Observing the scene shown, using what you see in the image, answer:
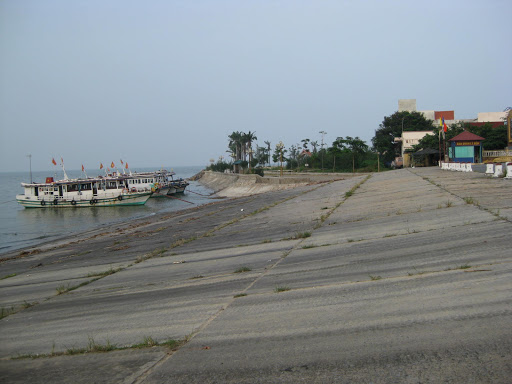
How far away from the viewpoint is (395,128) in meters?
83.1

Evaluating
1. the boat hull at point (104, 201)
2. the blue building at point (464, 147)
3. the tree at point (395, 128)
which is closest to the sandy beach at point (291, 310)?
the blue building at point (464, 147)

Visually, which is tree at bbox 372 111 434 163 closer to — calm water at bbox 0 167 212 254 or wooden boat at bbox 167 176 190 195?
wooden boat at bbox 167 176 190 195

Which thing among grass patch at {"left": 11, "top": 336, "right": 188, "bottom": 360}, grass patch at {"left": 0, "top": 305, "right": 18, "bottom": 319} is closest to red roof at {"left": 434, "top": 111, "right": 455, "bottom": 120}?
grass patch at {"left": 0, "top": 305, "right": 18, "bottom": 319}

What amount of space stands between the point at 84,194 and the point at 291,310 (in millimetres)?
54638

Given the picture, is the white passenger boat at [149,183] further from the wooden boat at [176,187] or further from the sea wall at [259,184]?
the sea wall at [259,184]

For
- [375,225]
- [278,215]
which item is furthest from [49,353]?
[278,215]

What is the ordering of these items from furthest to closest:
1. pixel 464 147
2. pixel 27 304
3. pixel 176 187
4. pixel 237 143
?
pixel 237 143, pixel 176 187, pixel 464 147, pixel 27 304

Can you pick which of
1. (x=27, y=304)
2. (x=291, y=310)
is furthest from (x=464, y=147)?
(x=27, y=304)

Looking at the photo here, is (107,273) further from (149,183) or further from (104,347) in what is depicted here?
(149,183)

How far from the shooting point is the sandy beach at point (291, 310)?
4.96 m

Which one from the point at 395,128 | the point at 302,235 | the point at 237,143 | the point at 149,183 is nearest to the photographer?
the point at 302,235

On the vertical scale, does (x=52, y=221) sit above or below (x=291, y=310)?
below

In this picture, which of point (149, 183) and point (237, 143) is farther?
point (237, 143)

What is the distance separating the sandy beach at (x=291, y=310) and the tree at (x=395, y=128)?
66304 millimetres
